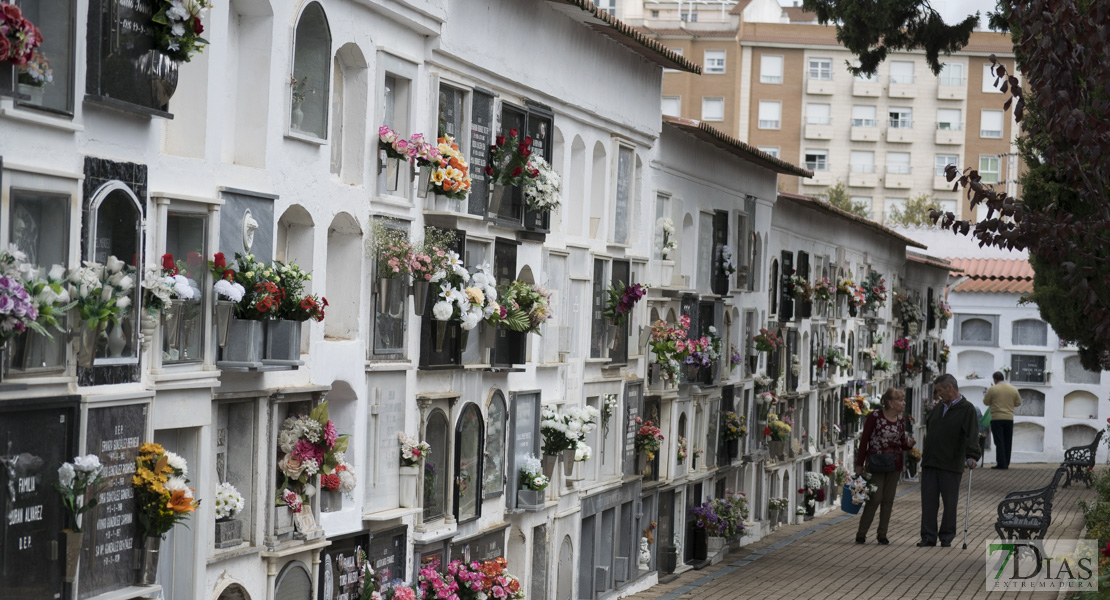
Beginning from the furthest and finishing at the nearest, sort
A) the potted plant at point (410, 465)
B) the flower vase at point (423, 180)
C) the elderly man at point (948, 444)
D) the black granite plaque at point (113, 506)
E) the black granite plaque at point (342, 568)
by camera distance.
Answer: the elderly man at point (948, 444) → the flower vase at point (423, 180) → the potted plant at point (410, 465) → the black granite plaque at point (342, 568) → the black granite plaque at point (113, 506)

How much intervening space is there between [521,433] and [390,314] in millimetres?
3285

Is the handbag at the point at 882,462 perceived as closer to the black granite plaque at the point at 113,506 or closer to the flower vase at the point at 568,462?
the flower vase at the point at 568,462

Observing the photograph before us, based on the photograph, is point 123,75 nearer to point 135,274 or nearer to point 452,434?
point 135,274

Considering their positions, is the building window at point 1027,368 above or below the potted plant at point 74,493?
below

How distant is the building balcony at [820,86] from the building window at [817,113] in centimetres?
61

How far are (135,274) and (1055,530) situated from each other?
677 inches

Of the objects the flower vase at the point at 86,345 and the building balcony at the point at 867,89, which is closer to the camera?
the flower vase at the point at 86,345

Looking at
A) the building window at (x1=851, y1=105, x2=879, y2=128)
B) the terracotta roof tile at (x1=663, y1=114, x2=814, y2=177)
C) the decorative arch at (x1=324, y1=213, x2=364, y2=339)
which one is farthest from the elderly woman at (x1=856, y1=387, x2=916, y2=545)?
the building window at (x1=851, y1=105, x2=879, y2=128)

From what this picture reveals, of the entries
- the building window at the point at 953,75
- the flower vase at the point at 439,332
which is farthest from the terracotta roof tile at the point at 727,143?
the building window at the point at 953,75

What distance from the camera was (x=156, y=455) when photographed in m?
7.18

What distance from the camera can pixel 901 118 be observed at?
65.4 metres

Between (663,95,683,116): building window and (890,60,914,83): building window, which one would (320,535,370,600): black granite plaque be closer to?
(663,95,683,116): building window

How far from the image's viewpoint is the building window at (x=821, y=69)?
6475 centimetres

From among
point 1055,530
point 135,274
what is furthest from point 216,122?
point 1055,530
